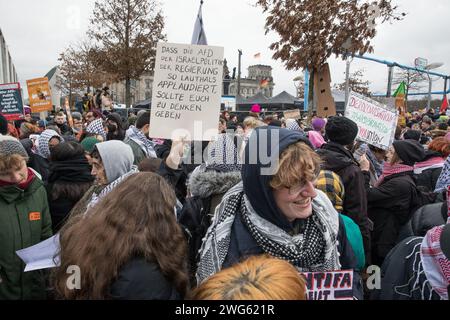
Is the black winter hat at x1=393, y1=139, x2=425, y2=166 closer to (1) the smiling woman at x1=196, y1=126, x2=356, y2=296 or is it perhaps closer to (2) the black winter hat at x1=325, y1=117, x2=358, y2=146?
(2) the black winter hat at x1=325, y1=117, x2=358, y2=146

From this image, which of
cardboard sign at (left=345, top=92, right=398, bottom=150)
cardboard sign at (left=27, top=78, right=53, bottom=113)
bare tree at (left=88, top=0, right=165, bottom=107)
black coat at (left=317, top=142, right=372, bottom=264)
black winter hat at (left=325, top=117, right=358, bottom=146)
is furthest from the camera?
bare tree at (left=88, top=0, right=165, bottom=107)

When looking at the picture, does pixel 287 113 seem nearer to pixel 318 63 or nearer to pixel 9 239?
pixel 318 63

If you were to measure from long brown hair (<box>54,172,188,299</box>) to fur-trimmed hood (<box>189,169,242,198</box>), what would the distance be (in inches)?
24.5

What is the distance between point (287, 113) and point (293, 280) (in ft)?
32.6

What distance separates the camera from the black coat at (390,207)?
11.7 feet

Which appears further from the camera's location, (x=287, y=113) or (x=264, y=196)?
(x=287, y=113)

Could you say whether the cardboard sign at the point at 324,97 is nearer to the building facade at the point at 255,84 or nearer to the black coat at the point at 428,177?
the black coat at the point at 428,177

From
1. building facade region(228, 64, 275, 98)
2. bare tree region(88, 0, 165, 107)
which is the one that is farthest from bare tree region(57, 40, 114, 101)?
building facade region(228, 64, 275, 98)

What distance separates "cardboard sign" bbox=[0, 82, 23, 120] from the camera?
8.33 m

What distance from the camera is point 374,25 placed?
11766 millimetres

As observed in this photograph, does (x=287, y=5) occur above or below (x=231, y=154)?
above

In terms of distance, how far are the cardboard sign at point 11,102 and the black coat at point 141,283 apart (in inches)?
323

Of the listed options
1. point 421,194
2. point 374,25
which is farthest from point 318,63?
point 421,194

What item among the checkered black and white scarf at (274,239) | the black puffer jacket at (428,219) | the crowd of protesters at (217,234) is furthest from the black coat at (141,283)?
the black puffer jacket at (428,219)
